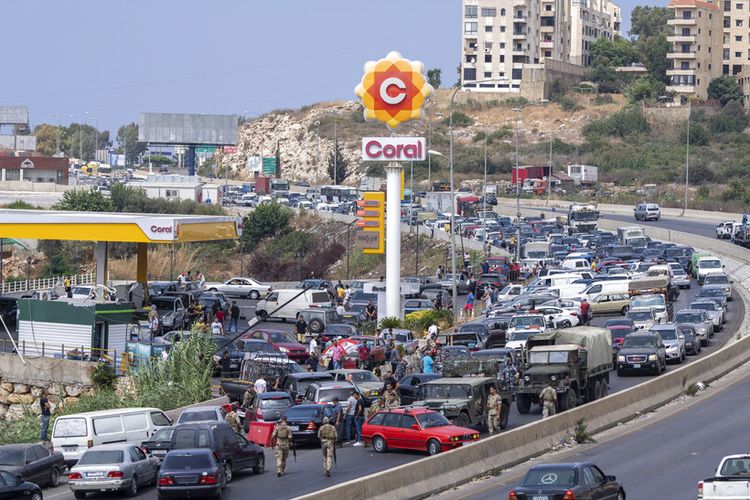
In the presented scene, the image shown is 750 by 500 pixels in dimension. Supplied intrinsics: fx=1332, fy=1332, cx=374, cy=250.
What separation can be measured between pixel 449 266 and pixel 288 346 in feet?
146

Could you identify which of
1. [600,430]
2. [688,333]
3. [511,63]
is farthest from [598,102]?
[600,430]

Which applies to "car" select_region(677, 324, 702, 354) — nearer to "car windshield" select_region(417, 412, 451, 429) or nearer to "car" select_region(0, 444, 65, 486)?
"car windshield" select_region(417, 412, 451, 429)

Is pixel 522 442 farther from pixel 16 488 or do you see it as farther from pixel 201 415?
pixel 16 488

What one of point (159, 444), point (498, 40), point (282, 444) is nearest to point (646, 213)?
point (159, 444)

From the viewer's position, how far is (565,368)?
114 ft

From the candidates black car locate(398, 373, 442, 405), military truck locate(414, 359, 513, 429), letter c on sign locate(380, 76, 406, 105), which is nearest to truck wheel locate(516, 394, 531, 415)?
military truck locate(414, 359, 513, 429)

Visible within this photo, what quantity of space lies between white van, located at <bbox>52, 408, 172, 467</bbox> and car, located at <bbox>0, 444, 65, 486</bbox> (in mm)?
1063

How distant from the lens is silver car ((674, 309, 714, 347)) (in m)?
47.8

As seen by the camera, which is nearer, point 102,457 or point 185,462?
point 185,462

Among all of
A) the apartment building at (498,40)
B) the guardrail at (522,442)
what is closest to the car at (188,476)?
the guardrail at (522,442)

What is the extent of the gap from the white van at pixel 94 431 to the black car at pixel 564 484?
11.8 m

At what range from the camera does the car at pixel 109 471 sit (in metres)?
26.7

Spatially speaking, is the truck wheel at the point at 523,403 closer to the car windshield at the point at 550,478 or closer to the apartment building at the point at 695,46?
the car windshield at the point at 550,478

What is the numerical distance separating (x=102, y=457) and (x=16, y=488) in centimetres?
210
